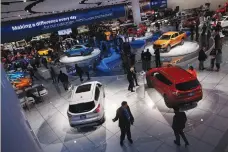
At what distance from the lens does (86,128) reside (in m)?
9.39

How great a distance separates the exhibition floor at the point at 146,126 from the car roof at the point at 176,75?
1409mm

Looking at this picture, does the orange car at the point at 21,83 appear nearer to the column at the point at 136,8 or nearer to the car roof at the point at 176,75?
the car roof at the point at 176,75

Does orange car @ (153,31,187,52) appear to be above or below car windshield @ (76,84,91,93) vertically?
above

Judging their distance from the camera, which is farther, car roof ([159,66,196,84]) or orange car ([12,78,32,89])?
orange car ([12,78,32,89])

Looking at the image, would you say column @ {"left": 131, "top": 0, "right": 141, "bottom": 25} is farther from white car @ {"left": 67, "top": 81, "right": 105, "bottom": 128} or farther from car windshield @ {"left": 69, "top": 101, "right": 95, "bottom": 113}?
car windshield @ {"left": 69, "top": 101, "right": 95, "bottom": 113}

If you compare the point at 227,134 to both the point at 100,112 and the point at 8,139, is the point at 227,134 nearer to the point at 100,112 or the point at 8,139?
the point at 100,112

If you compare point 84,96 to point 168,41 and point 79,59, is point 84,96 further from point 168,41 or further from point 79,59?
point 79,59

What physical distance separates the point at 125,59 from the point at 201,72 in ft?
17.8

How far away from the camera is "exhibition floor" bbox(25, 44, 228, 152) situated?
7.46 meters

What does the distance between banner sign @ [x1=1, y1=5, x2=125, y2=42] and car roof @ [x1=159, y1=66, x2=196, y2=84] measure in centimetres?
1858

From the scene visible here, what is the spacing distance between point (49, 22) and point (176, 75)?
19.8 metres

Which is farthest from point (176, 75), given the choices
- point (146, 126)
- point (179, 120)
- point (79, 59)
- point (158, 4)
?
point (158, 4)

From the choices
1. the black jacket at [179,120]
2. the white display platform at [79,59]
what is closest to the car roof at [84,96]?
the black jacket at [179,120]

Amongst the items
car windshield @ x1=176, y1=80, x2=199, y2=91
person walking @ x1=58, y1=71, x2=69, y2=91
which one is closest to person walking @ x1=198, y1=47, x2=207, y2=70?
car windshield @ x1=176, y1=80, x2=199, y2=91
